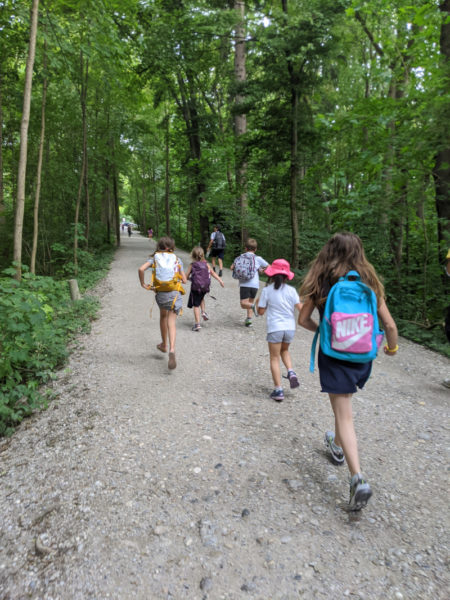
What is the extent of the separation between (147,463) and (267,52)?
1162 centimetres

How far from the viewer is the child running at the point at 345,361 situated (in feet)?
8.46

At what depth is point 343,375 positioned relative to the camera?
2.58m

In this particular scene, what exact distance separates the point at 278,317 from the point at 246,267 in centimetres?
281

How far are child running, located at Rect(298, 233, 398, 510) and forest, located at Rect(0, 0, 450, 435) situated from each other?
340cm

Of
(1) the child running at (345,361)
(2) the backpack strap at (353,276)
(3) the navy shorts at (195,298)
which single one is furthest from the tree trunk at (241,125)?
(2) the backpack strap at (353,276)

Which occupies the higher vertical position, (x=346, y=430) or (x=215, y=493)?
(x=346, y=430)

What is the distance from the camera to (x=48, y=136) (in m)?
15.9

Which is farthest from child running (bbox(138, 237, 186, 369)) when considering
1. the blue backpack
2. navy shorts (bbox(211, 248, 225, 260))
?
navy shorts (bbox(211, 248, 225, 260))

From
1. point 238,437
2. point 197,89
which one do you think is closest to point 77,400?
point 238,437

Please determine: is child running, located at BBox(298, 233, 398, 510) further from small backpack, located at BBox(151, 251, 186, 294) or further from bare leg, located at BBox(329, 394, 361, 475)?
small backpack, located at BBox(151, 251, 186, 294)

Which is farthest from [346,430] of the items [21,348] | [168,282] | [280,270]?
[21,348]

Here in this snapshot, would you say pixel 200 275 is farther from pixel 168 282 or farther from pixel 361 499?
pixel 361 499

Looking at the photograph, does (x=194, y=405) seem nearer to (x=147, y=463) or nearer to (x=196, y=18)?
(x=147, y=463)

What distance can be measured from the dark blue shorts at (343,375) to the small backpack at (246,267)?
15.1ft
